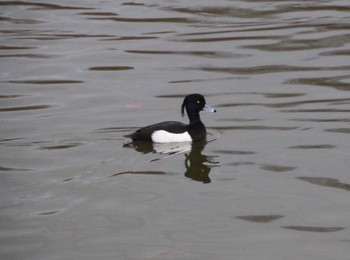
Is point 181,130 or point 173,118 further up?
point 181,130

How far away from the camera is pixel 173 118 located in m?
12.1

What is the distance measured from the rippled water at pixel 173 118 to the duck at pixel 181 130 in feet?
0.39

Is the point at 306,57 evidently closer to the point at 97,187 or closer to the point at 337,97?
the point at 337,97

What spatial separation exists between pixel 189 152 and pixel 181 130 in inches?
15.3

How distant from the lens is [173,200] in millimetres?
9016

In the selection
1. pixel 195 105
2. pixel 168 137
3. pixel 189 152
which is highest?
pixel 195 105

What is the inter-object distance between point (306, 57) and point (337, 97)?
2.13 metres

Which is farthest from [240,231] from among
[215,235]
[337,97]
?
[337,97]

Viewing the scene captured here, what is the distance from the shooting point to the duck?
35.5ft

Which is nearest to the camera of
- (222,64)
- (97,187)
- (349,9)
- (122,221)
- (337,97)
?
(122,221)

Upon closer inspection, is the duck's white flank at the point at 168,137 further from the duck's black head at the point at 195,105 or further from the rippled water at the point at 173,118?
the duck's black head at the point at 195,105

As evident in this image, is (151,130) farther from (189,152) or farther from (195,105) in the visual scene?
(195,105)

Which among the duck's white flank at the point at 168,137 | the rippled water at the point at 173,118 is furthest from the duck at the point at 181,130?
the rippled water at the point at 173,118

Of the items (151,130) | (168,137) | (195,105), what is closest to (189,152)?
(168,137)
